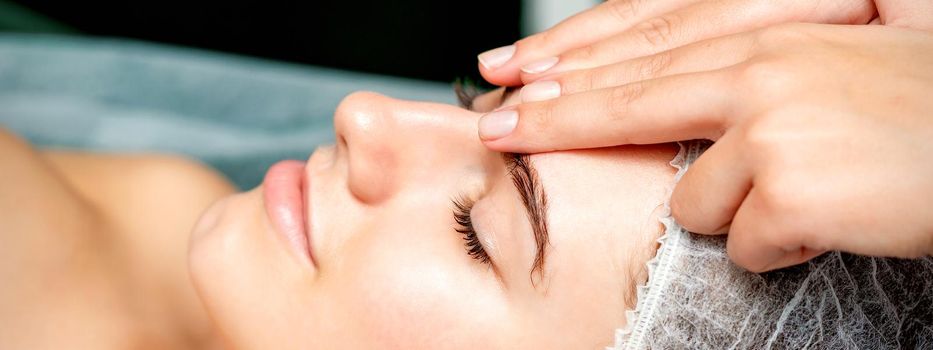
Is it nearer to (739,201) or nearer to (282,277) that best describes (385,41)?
(282,277)

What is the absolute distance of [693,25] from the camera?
931 mm

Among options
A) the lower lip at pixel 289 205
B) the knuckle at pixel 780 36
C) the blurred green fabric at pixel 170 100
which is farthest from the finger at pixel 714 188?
the blurred green fabric at pixel 170 100

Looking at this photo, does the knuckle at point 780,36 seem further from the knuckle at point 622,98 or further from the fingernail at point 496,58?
the fingernail at point 496,58

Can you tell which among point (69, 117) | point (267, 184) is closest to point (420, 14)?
point (69, 117)

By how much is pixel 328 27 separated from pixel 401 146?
1.72 m

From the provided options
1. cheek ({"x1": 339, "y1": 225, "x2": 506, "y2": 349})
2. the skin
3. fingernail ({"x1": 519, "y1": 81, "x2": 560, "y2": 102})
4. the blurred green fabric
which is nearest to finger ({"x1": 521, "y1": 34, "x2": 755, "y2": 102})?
fingernail ({"x1": 519, "y1": 81, "x2": 560, "y2": 102})

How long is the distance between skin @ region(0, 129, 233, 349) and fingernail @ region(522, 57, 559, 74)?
79 centimetres

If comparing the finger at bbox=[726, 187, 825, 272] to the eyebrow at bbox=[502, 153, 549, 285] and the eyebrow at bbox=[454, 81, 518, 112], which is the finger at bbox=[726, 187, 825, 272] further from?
the eyebrow at bbox=[454, 81, 518, 112]

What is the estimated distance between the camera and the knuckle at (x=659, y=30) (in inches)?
36.9

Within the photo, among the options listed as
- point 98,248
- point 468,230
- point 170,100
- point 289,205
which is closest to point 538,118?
point 468,230

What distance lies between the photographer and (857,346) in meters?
0.87

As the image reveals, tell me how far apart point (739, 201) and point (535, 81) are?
314mm

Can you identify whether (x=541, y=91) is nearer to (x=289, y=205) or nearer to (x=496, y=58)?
(x=496, y=58)

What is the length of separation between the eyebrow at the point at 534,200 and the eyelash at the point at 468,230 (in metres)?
0.07
